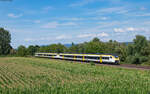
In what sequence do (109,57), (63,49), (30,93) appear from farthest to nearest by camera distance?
(63,49) < (109,57) < (30,93)

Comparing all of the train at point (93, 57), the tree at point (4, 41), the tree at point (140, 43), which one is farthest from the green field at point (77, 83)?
the tree at point (4, 41)

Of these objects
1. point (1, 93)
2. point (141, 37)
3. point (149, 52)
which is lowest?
point (1, 93)

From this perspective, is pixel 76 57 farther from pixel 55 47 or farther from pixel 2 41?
pixel 2 41

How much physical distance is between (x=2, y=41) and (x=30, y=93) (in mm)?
102040

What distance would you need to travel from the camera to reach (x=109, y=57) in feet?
132

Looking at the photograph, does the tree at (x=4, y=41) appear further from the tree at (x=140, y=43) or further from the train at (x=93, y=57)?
the tree at (x=140, y=43)

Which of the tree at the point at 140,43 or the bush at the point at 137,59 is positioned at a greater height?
the tree at the point at 140,43

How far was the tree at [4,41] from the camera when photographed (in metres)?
106

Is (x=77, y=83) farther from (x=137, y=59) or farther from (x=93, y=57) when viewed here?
(x=137, y=59)

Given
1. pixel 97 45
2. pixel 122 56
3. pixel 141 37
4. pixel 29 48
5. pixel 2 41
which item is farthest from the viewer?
pixel 29 48

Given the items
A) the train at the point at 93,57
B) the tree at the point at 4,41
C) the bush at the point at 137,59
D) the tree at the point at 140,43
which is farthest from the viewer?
the tree at the point at 4,41

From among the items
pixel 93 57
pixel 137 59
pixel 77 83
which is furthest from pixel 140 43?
pixel 77 83

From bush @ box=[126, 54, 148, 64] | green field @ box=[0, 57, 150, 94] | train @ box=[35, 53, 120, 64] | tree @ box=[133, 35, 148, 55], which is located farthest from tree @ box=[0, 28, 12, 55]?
green field @ box=[0, 57, 150, 94]

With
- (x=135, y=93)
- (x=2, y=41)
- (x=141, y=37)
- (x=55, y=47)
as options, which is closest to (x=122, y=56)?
(x=141, y=37)
